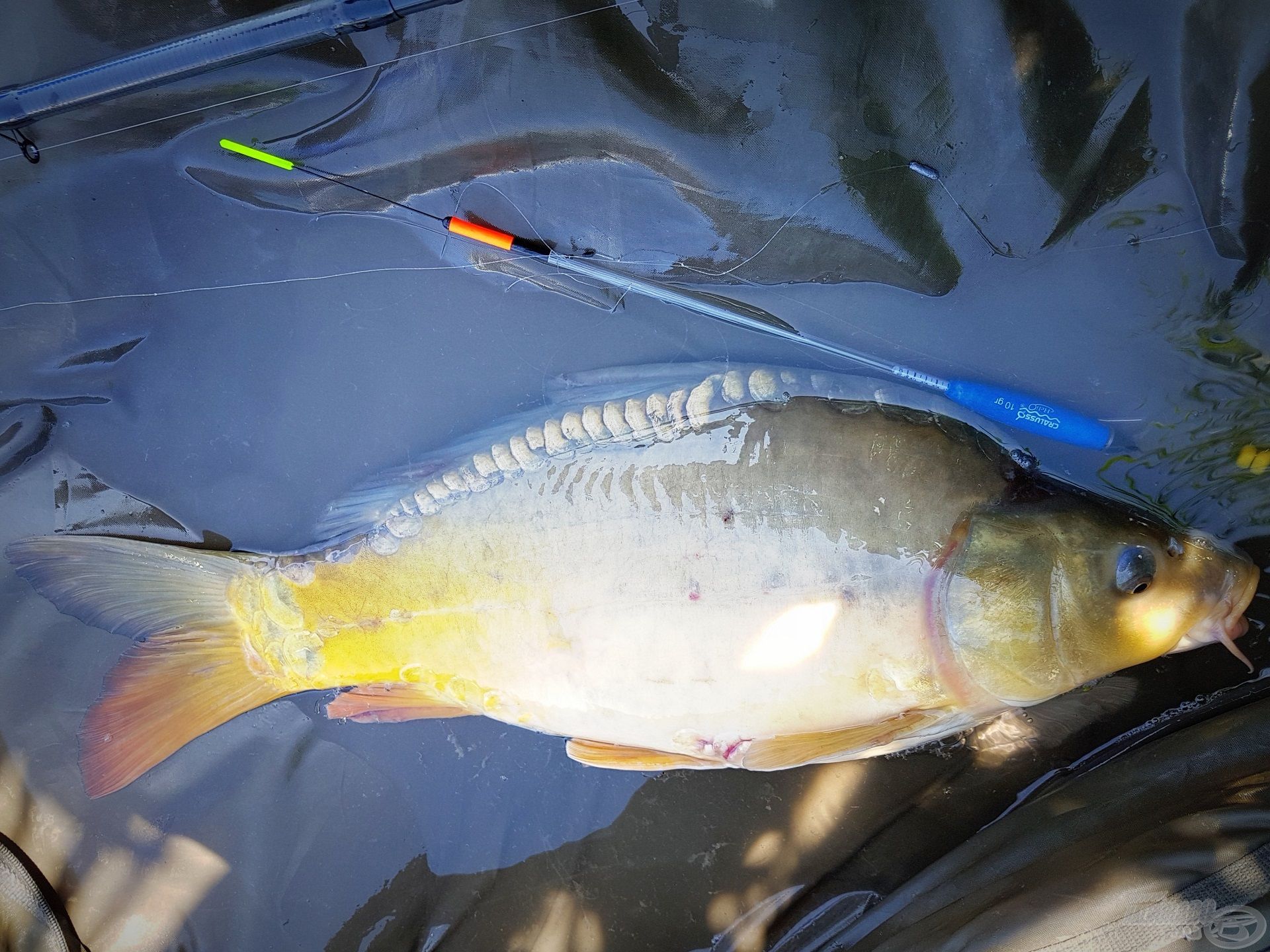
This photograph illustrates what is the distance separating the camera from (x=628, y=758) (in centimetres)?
169

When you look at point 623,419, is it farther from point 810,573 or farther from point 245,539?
point 245,539

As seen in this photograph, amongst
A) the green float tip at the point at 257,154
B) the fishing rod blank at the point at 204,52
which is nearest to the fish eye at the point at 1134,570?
the fishing rod blank at the point at 204,52

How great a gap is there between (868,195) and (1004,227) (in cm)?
32

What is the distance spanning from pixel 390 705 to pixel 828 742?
101 cm

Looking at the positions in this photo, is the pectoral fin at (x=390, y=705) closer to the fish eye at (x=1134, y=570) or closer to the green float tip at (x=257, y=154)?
the green float tip at (x=257, y=154)

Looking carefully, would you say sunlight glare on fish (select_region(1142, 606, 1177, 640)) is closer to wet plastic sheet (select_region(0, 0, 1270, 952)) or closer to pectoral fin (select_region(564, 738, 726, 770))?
wet plastic sheet (select_region(0, 0, 1270, 952))

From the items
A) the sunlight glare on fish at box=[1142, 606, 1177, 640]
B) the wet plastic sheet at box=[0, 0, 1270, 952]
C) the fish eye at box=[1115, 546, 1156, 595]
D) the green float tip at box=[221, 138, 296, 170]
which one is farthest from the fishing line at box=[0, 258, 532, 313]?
the sunlight glare on fish at box=[1142, 606, 1177, 640]

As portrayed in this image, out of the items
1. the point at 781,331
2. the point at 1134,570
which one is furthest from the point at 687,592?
the point at 1134,570

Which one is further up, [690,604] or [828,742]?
[690,604]

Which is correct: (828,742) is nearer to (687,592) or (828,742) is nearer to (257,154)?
(687,592)

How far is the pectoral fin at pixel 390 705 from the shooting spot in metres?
1.69

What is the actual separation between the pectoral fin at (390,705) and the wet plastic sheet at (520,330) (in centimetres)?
17

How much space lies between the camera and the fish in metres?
1.49

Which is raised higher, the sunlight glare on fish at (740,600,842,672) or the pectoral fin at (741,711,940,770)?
the sunlight glare on fish at (740,600,842,672)
